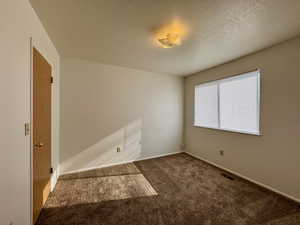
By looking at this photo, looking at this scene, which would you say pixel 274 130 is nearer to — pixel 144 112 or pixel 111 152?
pixel 144 112

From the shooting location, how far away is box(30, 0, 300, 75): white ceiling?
150cm

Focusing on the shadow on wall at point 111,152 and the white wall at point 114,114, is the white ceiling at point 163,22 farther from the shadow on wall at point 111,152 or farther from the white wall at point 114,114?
the shadow on wall at point 111,152

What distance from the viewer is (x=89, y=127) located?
3184 mm

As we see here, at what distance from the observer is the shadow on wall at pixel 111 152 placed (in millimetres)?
3068

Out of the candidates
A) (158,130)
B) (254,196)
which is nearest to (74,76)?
(158,130)

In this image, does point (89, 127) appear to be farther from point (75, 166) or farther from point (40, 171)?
point (40, 171)

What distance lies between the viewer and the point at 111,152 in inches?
135

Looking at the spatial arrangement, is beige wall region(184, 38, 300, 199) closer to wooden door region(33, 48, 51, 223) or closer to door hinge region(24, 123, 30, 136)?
wooden door region(33, 48, 51, 223)

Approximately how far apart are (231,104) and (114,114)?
2.71m

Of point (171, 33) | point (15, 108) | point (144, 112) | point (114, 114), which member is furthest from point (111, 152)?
point (171, 33)

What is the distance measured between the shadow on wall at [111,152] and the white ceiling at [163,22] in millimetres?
1829

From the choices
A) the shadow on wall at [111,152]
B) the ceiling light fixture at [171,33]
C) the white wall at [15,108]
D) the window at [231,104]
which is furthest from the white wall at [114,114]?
the ceiling light fixture at [171,33]

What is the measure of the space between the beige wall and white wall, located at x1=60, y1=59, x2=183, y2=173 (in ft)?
5.49

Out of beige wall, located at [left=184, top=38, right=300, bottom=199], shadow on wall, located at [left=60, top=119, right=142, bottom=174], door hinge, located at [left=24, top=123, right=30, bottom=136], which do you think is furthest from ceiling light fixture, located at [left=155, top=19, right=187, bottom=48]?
shadow on wall, located at [left=60, top=119, right=142, bottom=174]
